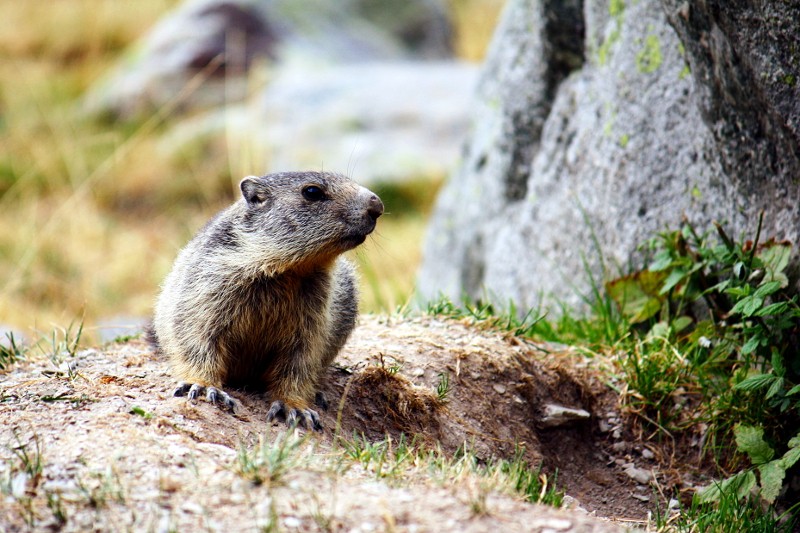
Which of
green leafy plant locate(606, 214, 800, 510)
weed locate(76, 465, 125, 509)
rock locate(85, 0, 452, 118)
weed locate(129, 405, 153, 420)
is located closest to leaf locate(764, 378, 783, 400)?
green leafy plant locate(606, 214, 800, 510)

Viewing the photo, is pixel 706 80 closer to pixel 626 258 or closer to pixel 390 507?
pixel 626 258

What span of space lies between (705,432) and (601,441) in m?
0.60

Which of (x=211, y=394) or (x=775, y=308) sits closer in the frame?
(x=211, y=394)

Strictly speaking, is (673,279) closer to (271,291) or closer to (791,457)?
(791,457)

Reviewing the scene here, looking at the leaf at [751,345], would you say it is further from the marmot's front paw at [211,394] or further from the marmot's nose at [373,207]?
the marmot's front paw at [211,394]

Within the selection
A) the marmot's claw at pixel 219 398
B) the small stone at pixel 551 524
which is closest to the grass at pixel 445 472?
the small stone at pixel 551 524

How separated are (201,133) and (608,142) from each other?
342 inches

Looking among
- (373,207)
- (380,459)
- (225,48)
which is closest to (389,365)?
(373,207)

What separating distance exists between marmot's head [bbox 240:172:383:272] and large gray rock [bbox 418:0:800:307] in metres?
2.08

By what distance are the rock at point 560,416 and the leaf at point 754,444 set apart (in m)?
0.91

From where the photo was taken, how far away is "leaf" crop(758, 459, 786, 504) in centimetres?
458

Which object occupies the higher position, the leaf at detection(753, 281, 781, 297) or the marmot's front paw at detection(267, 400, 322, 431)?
the leaf at detection(753, 281, 781, 297)

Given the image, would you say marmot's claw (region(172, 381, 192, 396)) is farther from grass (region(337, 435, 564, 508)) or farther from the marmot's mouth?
the marmot's mouth

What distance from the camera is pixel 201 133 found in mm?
13805
